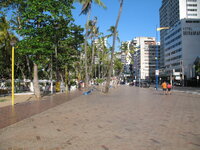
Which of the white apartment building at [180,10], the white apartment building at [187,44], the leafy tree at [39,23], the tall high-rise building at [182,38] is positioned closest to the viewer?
the leafy tree at [39,23]

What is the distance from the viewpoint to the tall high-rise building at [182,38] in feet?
307

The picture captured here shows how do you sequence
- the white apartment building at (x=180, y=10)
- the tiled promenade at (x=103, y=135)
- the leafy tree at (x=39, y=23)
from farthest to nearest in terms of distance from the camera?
the white apartment building at (x=180, y=10) < the leafy tree at (x=39, y=23) < the tiled promenade at (x=103, y=135)

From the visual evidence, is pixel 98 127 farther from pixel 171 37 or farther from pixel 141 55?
pixel 141 55

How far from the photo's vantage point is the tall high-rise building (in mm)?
93625

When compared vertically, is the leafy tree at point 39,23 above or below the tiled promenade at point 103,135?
above

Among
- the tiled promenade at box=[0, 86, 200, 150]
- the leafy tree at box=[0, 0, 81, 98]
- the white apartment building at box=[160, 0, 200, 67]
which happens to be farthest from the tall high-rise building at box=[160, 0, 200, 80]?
the tiled promenade at box=[0, 86, 200, 150]

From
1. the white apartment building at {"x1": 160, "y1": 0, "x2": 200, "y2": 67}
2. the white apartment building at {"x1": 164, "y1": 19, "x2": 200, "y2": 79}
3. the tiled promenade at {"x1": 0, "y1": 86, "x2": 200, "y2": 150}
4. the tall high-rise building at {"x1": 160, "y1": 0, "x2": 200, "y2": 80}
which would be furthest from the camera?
the white apartment building at {"x1": 160, "y1": 0, "x2": 200, "y2": 67}

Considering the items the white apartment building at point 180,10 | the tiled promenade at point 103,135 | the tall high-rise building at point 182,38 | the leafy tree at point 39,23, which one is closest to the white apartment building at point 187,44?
the tall high-rise building at point 182,38

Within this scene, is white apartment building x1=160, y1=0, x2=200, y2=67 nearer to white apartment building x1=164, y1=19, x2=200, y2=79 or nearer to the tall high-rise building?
the tall high-rise building

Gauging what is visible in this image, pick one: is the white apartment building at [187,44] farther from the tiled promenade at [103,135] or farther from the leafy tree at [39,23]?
the tiled promenade at [103,135]

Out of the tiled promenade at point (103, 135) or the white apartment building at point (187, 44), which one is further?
the white apartment building at point (187, 44)

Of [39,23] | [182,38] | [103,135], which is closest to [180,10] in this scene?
[182,38]

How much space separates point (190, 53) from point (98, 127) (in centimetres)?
9380

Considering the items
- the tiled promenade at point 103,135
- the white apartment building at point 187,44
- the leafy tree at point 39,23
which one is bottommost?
the tiled promenade at point 103,135
